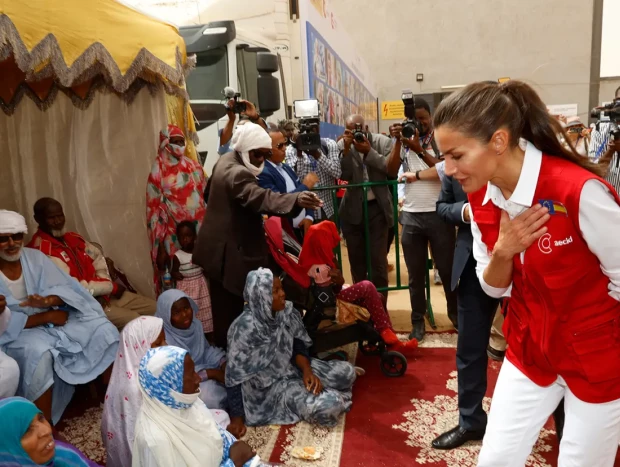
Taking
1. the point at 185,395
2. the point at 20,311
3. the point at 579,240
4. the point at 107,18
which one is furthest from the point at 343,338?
the point at 107,18

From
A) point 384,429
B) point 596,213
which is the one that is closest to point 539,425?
point 596,213

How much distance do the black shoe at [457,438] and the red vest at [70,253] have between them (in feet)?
8.32

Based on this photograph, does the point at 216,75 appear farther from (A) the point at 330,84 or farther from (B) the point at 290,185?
(A) the point at 330,84

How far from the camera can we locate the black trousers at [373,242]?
176 inches

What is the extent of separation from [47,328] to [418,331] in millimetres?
2630

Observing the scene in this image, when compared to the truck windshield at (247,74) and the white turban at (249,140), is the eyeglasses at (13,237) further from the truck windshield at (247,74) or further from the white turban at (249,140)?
the truck windshield at (247,74)

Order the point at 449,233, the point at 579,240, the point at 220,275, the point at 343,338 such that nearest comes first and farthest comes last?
the point at 579,240 → the point at 220,275 → the point at 343,338 → the point at 449,233

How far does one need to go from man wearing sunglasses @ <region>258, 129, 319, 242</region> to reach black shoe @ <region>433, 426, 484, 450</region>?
1517 mm

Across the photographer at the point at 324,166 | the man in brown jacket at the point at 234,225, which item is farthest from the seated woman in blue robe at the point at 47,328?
the photographer at the point at 324,166

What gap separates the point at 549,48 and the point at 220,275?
13.6 metres

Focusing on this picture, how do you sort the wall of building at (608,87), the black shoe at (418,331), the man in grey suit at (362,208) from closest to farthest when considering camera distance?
the black shoe at (418,331)
the man in grey suit at (362,208)
the wall of building at (608,87)

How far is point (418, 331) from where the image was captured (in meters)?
4.03

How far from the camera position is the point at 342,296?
362 cm

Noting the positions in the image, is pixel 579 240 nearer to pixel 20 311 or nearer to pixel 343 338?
pixel 343 338
